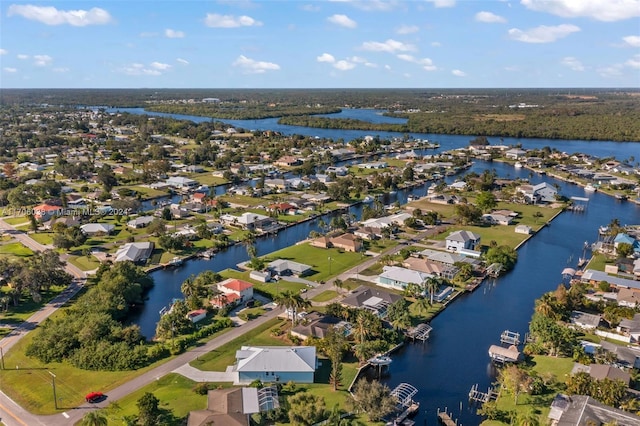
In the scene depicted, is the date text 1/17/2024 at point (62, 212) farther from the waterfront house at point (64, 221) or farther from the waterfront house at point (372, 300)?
the waterfront house at point (372, 300)

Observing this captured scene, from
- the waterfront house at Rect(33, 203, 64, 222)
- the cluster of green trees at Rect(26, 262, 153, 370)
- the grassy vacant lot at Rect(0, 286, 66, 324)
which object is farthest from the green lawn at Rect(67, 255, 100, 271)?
the waterfront house at Rect(33, 203, 64, 222)

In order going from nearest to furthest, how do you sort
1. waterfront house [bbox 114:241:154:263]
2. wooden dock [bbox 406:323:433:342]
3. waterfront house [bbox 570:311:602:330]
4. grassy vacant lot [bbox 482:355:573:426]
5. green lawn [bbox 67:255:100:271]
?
grassy vacant lot [bbox 482:355:573:426] < wooden dock [bbox 406:323:433:342] < waterfront house [bbox 570:311:602:330] < green lawn [bbox 67:255:100:271] < waterfront house [bbox 114:241:154:263]

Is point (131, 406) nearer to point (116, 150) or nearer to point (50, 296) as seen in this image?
point (50, 296)

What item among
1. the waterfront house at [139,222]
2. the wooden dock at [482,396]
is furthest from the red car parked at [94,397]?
the waterfront house at [139,222]

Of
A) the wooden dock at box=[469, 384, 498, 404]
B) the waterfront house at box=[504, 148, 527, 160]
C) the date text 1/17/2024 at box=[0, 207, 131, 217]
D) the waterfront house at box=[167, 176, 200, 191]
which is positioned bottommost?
the wooden dock at box=[469, 384, 498, 404]

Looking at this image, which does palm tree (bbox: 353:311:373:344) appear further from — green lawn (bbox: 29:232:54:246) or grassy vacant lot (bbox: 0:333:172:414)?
green lawn (bbox: 29:232:54:246)

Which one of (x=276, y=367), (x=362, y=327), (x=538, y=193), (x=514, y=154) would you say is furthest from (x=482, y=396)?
(x=514, y=154)

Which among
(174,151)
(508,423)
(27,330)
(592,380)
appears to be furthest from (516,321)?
(174,151)
